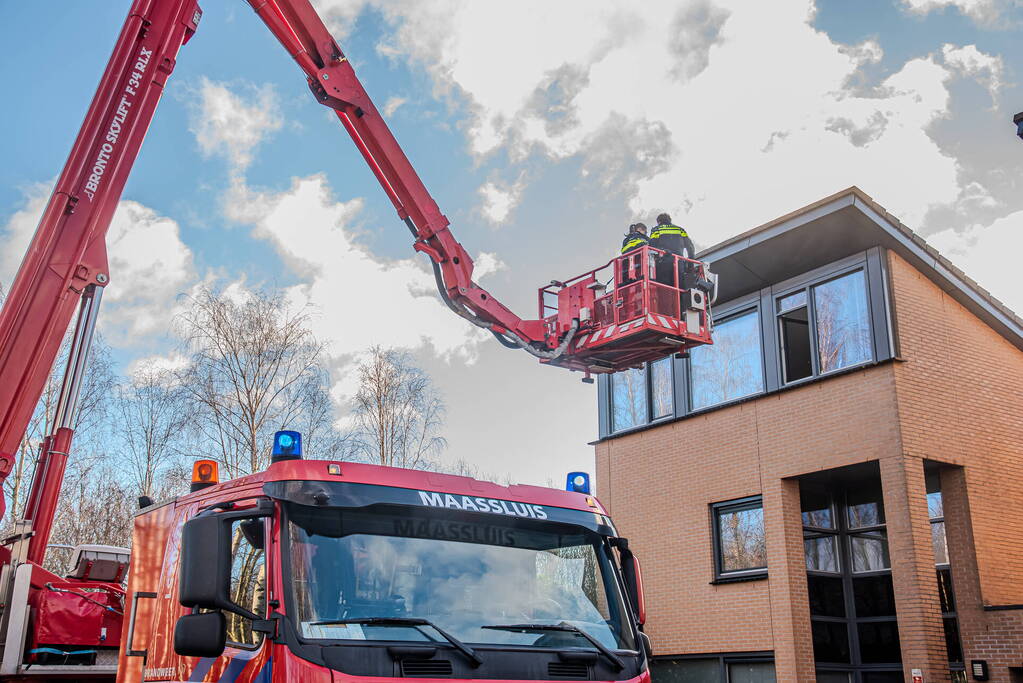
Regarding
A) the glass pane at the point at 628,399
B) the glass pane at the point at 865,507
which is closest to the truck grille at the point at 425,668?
the glass pane at the point at 865,507

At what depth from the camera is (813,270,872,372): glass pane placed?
1418 cm

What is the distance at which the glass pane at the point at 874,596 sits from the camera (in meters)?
14.8

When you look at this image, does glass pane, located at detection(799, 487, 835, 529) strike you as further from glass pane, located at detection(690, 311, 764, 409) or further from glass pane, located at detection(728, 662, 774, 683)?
glass pane, located at detection(728, 662, 774, 683)

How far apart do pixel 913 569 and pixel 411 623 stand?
9.99 metres

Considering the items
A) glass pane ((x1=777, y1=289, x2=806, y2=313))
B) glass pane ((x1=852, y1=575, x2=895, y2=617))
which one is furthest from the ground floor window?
glass pane ((x1=777, y1=289, x2=806, y2=313))

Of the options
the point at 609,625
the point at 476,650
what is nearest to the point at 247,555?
the point at 476,650

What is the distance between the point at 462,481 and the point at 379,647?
4.04 ft

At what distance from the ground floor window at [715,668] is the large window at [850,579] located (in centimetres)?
89

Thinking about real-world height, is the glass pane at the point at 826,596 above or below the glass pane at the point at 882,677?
above

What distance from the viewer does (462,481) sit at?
5.43 metres

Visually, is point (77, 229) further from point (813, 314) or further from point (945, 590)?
point (945, 590)

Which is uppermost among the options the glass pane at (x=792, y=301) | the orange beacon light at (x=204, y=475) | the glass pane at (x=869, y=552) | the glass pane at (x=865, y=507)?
the glass pane at (x=792, y=301)

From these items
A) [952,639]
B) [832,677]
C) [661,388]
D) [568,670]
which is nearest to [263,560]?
[568,670]

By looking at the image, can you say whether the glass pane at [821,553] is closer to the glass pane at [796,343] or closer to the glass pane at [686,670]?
the glass pane at [686,670]
